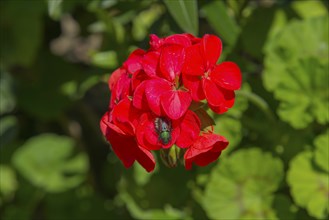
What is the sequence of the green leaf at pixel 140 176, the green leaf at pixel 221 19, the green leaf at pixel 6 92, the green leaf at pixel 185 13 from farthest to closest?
the green leaf at pixel 6 92 < the green leaf at pixel 140 176 < the green leaf at pixel 221 19 < the green leaf at pixel 185 13

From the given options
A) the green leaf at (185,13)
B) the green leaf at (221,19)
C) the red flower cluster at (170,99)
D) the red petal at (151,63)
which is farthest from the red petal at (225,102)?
the green leaf at (221,19)

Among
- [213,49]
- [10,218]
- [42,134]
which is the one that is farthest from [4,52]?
[213,49]

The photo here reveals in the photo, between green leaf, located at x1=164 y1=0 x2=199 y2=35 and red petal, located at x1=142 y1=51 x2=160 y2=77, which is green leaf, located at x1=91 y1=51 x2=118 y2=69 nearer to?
green leaf, located at x1=164 y1=0 x2=199 y2=35

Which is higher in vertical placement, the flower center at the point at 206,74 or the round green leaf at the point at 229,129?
the flower center at the point at 206,74

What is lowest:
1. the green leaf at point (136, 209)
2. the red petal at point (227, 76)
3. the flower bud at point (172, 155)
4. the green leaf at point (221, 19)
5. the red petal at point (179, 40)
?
the green leaf at point (136, 209)

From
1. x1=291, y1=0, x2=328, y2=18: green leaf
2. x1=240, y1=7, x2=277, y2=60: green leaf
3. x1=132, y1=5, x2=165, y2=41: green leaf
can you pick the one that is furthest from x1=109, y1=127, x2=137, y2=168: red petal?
x1=291, y1=0, x2=328, y2=18: green leaf

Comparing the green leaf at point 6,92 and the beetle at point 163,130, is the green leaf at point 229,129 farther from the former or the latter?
the green leaf at point 6,92
